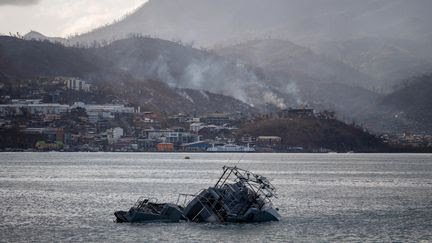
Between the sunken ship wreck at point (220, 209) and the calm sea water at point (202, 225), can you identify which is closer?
the calm sea water at point (202, 225)

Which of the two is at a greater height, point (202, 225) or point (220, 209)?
point (220, 209)

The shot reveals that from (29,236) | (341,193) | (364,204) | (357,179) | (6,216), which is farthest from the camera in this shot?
(357,179)

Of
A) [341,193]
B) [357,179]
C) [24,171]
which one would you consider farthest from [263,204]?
[24,171]

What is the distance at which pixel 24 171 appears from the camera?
645 feet

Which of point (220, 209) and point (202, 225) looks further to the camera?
point (220, 209)

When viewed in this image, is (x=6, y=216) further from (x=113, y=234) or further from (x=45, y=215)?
(x=113, y=234)

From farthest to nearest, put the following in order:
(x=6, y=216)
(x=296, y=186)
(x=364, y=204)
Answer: (x=296, y=186) → (x=364, y=204) → (x=6, y=216)

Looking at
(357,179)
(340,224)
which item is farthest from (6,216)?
(357,179)

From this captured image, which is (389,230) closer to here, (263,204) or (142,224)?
(263,204)

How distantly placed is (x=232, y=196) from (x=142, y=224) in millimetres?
9649

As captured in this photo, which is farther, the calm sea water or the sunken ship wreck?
the sunken ship wreck

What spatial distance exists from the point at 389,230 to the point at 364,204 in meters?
27.6

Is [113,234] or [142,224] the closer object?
[113,234]

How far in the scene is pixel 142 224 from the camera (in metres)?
92.1
